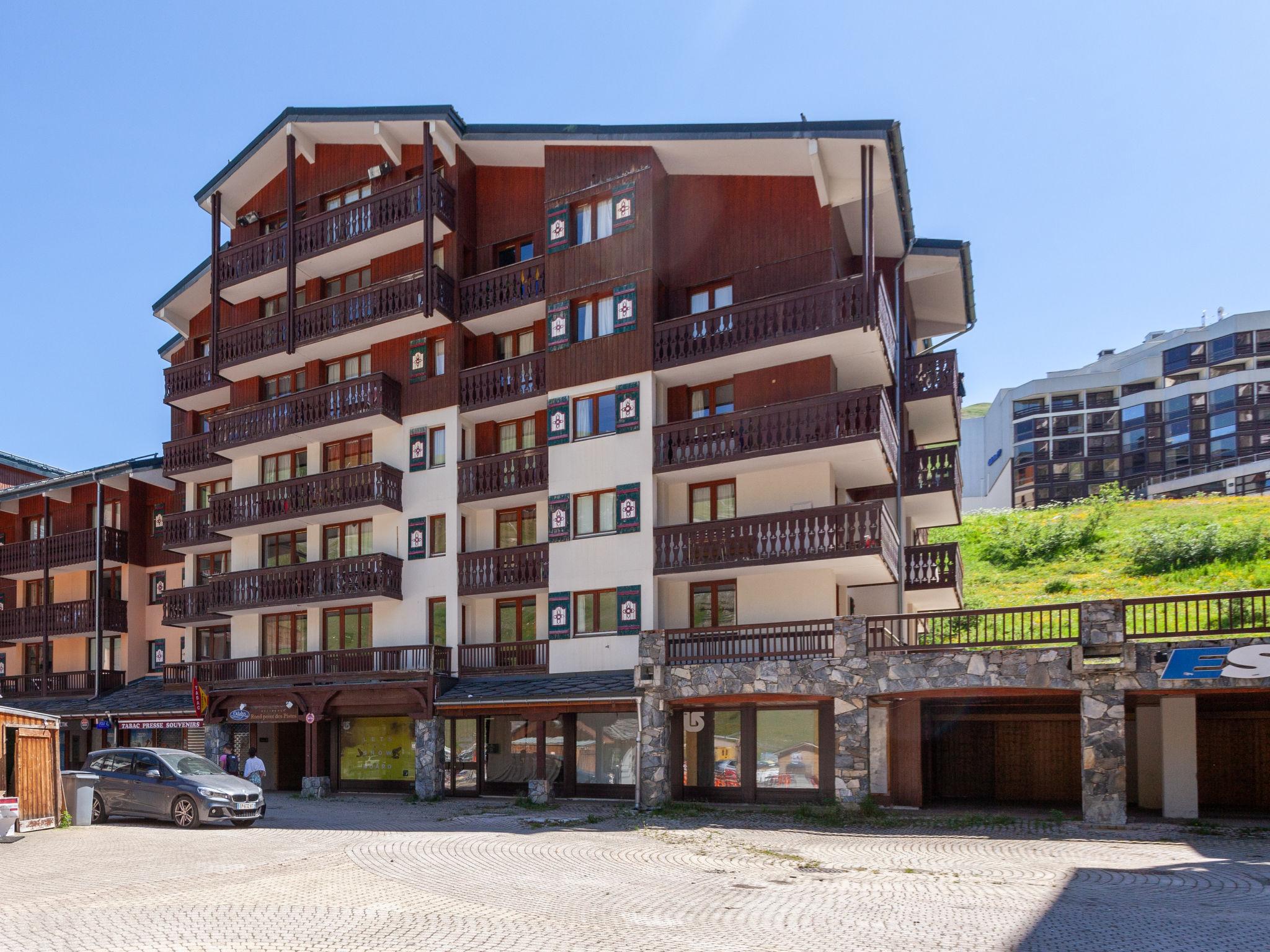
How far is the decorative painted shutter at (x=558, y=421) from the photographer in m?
30.0

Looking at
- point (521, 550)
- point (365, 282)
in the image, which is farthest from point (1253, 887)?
point (365, 282)

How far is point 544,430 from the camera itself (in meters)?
31.8

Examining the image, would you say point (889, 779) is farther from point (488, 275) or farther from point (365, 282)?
point (365, 282)

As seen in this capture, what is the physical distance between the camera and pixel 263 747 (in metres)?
36.5

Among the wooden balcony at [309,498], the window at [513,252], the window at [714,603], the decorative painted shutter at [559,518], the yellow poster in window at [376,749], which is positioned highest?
the window at [513,252]

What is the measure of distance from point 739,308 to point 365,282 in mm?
13936

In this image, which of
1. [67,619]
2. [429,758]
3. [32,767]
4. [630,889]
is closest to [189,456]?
[67,619]

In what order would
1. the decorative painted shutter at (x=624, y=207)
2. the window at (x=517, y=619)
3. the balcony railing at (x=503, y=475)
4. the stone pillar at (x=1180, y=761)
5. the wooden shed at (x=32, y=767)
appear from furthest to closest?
the window at (x=517, y=619), the balcony railing at (x=503, y=475), the decorative painted shutter at (x=624, y=207), the stone pillar at (x=1180, y=761), the wooden shed at (x=32, y=767)

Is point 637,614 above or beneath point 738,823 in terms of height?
above

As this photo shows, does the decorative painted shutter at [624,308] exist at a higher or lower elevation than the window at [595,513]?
higher

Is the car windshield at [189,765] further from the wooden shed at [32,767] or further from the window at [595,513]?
the window at [595,513]

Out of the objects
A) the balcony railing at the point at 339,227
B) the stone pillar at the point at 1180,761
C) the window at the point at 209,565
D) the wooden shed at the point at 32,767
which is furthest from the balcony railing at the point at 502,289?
the stone pillar at the point at 1180,761

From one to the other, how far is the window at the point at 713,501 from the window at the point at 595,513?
200 centimetres

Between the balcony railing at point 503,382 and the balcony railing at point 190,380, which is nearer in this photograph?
the balcony railing at point 503,382
